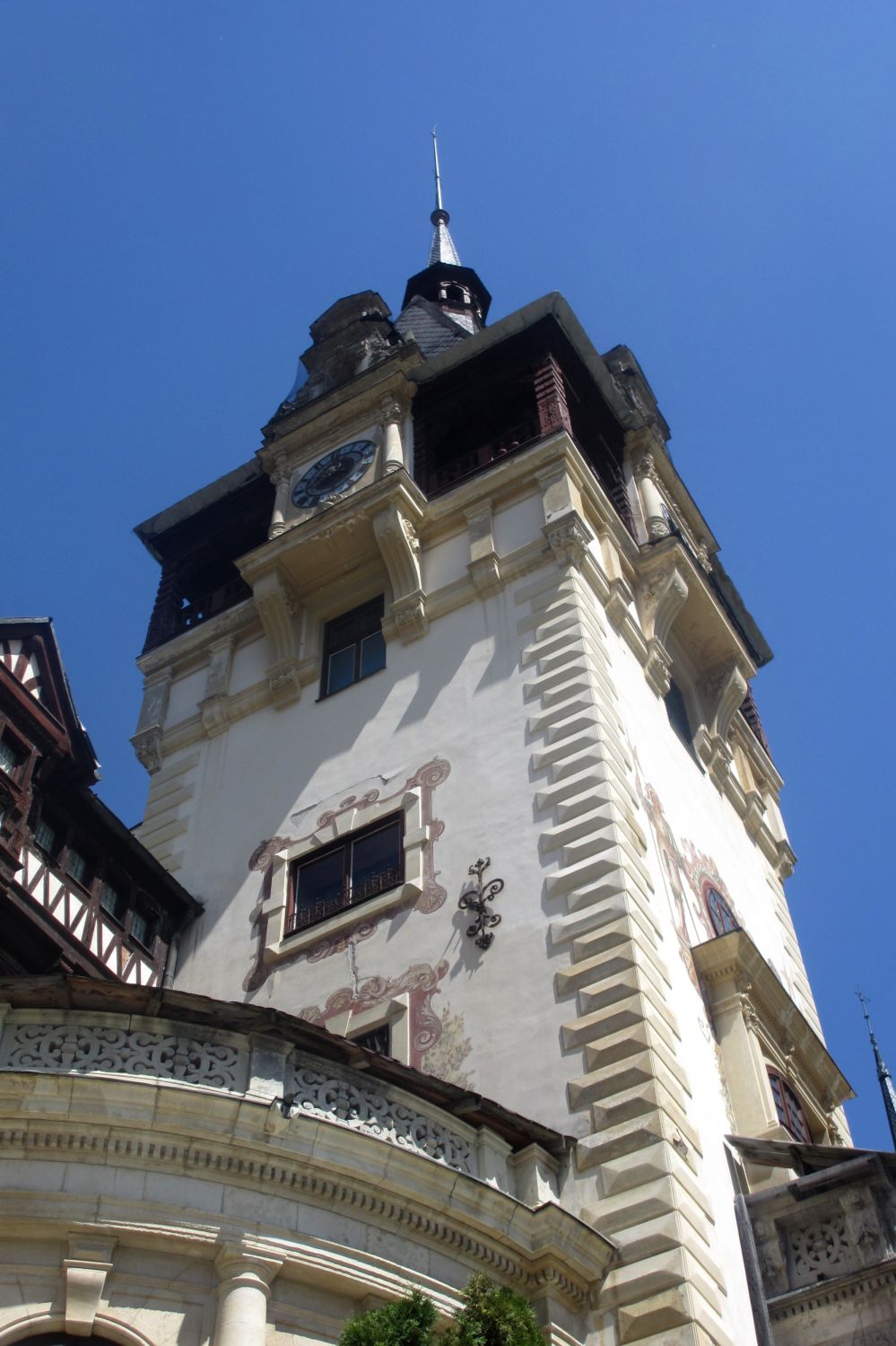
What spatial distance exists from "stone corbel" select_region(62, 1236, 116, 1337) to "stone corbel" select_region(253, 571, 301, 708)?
13046 millimetres

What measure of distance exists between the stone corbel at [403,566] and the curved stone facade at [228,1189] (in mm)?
9988

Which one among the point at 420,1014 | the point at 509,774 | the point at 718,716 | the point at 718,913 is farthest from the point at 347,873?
the point at 718,716

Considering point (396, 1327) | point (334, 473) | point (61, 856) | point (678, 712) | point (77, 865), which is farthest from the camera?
point (334, 473)

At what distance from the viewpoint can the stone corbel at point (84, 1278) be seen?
1080cm

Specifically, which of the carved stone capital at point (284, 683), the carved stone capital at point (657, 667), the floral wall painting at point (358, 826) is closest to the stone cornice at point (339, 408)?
the carved stone capital at point (284, 683)

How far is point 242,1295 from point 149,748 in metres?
14.2

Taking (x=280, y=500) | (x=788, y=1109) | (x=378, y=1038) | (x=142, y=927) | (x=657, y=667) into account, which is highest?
(x=280, y=500)

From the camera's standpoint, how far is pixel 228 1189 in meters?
11.9

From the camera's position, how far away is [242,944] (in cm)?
1977

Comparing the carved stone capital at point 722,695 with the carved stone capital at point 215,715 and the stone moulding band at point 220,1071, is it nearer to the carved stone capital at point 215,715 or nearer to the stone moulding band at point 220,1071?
the carved stone capital at point 215,715

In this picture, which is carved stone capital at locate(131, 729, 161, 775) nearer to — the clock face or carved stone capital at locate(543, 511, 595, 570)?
the clock face

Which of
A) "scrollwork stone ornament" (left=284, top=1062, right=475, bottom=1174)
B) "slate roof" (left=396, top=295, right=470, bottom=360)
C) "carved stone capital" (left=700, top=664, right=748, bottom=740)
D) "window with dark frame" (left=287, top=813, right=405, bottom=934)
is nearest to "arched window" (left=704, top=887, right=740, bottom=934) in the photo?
"window with dark frame" (left=287, top=813, right=405, bottom=934)

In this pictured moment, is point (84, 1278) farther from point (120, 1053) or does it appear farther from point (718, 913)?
point (718, 913)

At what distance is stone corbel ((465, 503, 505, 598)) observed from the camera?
22484mm
